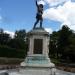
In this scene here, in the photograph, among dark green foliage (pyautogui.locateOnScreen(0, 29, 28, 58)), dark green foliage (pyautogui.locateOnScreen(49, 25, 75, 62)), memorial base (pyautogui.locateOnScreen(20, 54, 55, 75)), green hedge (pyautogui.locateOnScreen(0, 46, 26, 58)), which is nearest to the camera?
memorial base (pyautogui.locateOnScreen(20, 54, 55, 75))

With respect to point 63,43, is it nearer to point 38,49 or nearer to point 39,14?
point 39,14

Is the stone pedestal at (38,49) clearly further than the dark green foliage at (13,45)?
No

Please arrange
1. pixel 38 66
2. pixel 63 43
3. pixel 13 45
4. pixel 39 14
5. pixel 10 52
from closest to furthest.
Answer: pixel 38 66, pixel 39 14, pixel 10 52, pixel 63 43, pixel 13 45

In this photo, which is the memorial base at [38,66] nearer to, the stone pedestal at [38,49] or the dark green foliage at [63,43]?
the stone pedestal at [38,49]

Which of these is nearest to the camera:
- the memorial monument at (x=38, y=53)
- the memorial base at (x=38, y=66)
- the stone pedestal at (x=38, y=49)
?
the memorial base at (x=38, y=66)

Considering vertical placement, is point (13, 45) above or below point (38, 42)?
above

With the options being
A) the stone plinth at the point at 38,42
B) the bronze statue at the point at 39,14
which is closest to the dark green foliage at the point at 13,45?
the bronze statue at the point at 39,14

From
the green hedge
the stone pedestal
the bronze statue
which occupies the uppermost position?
the bronze statue

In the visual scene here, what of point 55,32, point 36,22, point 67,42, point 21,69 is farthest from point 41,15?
point 55,32

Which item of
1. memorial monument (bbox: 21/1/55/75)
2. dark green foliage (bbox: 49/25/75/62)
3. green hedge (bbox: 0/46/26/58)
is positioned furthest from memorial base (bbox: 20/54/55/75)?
dark green foliage (bbox: 49/25/75/62)

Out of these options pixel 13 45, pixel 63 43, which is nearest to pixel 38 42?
pixel 63 43

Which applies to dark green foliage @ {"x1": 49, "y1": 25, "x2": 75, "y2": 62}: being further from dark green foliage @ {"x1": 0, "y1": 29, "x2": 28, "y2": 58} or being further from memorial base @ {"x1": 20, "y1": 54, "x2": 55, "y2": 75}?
memorial base @ {"x1": 20, "y1": 54, "x2": 55, "y2": 75}

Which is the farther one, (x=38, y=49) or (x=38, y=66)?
(x=38, y=49)

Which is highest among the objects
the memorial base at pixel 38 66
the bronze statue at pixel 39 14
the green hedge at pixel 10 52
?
the bronze statue at pixel 39 14
